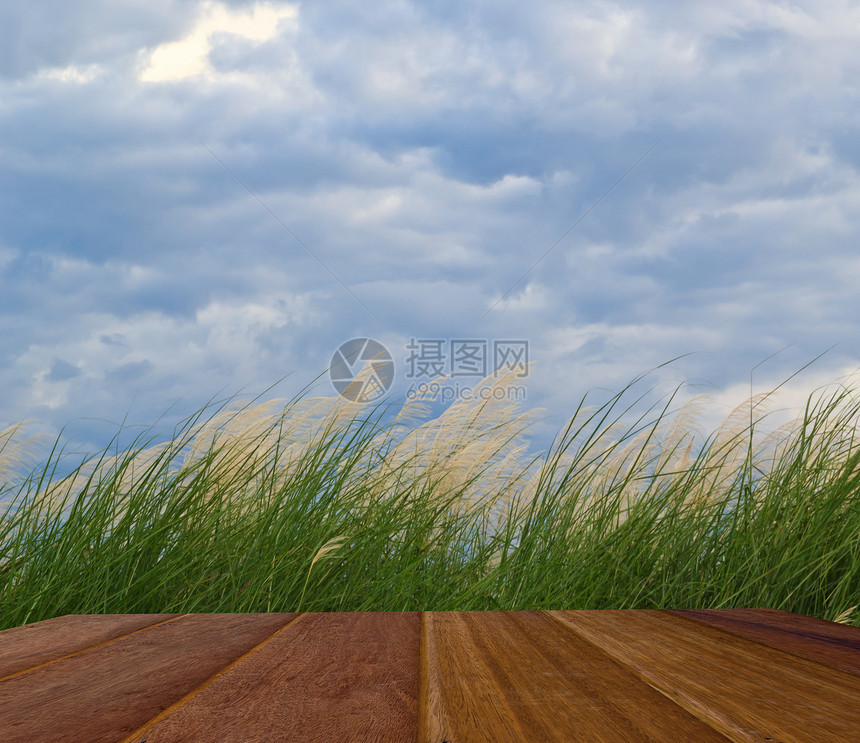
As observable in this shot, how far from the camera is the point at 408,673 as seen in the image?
0.89 meters

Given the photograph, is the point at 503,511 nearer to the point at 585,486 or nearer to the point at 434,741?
the point at 585,486

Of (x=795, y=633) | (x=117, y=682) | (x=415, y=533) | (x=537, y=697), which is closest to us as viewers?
(x=537, y=697)

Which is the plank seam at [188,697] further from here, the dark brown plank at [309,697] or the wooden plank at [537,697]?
the wooden plank at [537,697]

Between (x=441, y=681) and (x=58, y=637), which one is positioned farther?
(x=58, y=637)

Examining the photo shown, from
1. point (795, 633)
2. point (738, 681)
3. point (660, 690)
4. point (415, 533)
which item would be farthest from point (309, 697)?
point (415, 533)

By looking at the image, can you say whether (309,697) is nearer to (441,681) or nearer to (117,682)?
(441,681)

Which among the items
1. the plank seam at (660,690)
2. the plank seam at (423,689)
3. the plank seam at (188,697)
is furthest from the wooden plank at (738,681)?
the plank seam at (188,697)

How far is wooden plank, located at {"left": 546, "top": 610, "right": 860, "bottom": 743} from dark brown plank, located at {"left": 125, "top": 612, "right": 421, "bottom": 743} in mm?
311

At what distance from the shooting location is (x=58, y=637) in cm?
127

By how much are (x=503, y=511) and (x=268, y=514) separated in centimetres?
116

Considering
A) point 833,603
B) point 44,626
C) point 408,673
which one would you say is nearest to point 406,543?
Answer: point 44,626

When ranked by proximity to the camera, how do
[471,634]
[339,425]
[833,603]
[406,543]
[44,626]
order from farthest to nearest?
1. [339,425]
2. [406,543]
3. [833,603]
4. [44,626]
5. [471,634]

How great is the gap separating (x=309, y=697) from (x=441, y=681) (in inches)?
6.4

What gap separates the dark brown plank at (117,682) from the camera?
73cm
